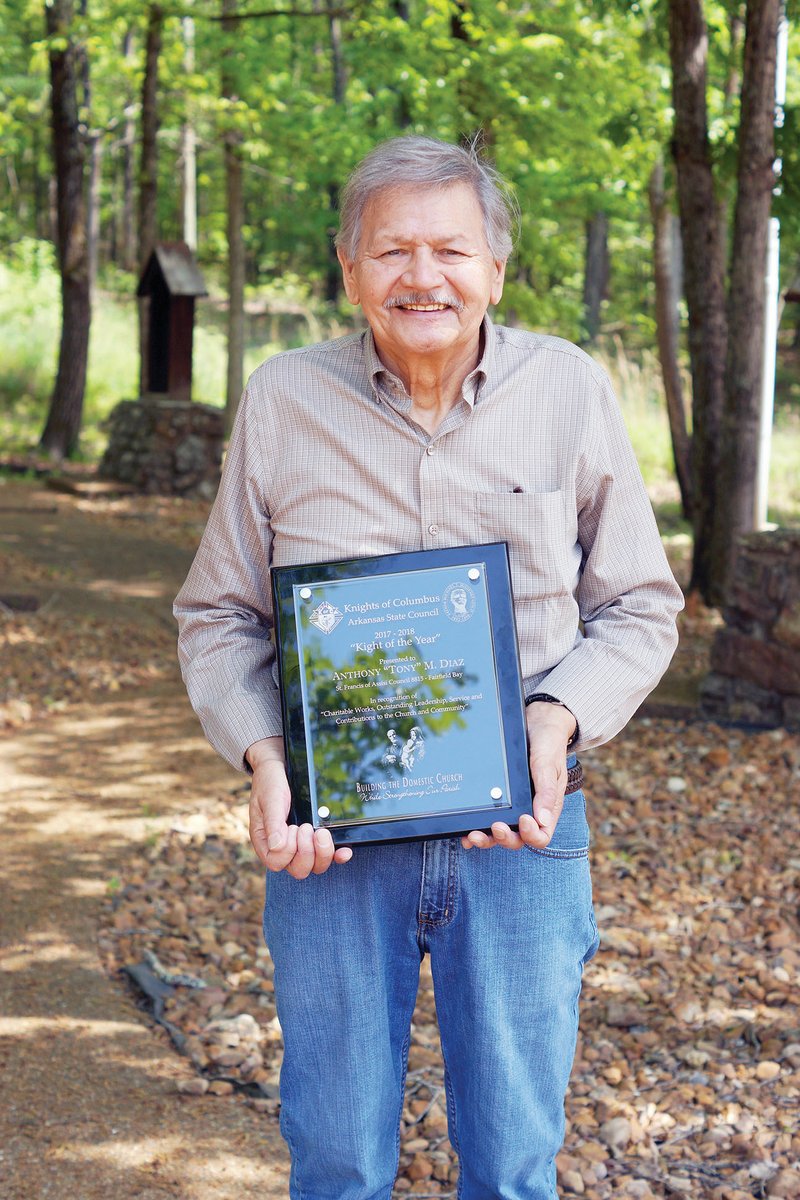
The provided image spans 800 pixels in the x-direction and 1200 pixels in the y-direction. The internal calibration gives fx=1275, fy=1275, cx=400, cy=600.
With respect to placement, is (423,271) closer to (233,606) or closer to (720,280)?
(233,606)

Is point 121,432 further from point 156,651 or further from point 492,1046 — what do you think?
point 492,1046

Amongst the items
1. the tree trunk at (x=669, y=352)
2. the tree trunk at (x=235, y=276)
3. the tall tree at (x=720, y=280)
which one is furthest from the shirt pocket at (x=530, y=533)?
the tree trunk at (x=235, y=276)

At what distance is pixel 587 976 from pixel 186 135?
60.1 feet

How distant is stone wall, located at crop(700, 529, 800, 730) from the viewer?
578 cm

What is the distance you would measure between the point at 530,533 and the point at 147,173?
46.0 feet

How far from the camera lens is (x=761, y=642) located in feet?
19.2

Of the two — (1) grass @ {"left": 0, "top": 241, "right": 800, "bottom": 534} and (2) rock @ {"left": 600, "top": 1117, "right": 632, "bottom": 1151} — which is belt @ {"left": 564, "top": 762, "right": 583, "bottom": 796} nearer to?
(2) rock @ {"left": 600, "top": 1117, "right": 632, "bottom": 1151}

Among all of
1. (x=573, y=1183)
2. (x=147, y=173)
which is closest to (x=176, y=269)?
(x=147, y=173)

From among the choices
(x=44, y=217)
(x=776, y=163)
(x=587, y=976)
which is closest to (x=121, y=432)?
(x=776, y=163)

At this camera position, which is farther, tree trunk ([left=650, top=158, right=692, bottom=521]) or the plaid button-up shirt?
tree trunk ([left=650, top=158, right=692, bottom=521])

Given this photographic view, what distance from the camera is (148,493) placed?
12812 millimetres

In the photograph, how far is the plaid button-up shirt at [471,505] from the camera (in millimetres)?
1771

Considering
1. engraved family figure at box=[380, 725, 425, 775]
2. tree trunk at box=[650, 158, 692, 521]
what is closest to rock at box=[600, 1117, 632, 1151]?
engraved family figure at box=[380, 725, 425, 775]

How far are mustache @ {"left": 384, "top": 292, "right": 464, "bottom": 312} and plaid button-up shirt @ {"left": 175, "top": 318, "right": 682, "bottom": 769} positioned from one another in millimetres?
81
